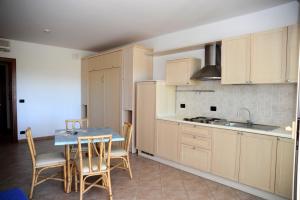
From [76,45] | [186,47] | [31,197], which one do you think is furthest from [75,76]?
[31,197]

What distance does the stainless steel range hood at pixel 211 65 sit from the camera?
127 inches

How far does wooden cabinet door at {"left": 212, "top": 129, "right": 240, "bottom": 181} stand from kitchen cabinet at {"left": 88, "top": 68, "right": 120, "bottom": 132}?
7.93 feet

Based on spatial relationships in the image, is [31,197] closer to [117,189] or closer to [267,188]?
[117,189]

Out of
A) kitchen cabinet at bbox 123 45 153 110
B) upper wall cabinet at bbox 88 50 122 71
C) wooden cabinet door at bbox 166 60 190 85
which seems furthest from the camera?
upper wall cabinet at bbox 88 50 122 71

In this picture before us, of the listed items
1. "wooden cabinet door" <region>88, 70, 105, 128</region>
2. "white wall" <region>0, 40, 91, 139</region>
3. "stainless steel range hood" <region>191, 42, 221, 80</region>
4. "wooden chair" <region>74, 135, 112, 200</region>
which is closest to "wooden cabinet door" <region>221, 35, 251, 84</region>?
"stainless steel range hood" <region>191, 42, 221, 80</region>

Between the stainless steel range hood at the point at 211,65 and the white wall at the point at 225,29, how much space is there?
21cm

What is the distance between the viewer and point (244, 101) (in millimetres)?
3215

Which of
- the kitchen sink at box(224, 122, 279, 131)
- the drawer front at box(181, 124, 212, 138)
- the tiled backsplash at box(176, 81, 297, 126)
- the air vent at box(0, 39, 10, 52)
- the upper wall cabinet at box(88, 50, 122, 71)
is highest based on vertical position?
the air vent at box(0, 39, 10, 52)

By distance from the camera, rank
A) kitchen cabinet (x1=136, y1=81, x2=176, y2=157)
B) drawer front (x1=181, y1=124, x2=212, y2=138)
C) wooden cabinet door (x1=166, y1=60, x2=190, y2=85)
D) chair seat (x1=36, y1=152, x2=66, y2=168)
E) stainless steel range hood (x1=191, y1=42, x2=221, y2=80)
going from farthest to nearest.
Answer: kitchen cabinet (x1=136, y1=81, x2=176, y2=157) → wooden cabinet door (x1=166, y1=60, x2=190, y2=85) → stainless steel range hood (x1=191, y1=42, x2=221, y2=80) → drawer front (x1=181, y1=124, x2=212, y2=138) → chair seat (x1=36, y1=152, x2=66, y2=168)

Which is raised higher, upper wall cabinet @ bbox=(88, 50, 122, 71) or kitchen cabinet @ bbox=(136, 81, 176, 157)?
upper wall cabinet @ bbox=(88, 50, 122, 71)

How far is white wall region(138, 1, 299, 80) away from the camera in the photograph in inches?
112

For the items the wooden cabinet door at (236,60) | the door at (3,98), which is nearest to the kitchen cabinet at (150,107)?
the wooden cabinet door at (236,60)

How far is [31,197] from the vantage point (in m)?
2.54

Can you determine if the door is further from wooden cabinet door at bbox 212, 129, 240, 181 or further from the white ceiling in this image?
wooden cabinet door at bbox 212, 129, 240, 181
